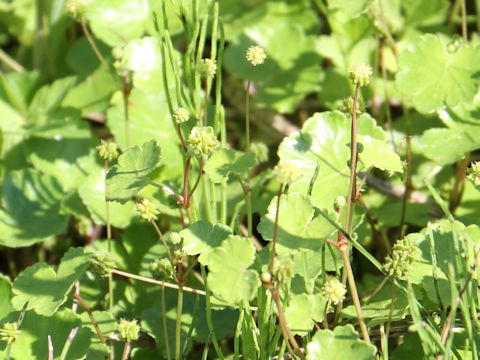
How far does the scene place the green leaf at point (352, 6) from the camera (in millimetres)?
1506

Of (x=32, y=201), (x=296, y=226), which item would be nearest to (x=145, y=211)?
(x=296, y=226)

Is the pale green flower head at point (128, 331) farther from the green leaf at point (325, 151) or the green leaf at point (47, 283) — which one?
the green leaf at point (325, 151)

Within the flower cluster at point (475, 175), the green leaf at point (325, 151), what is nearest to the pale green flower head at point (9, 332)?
the green leaf at point (325, 151)

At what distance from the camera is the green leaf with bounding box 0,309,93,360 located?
1.33 meters

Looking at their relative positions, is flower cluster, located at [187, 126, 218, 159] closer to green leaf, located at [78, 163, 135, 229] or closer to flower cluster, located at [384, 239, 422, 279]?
flower cluster, located at [384, 239, 422, 279]

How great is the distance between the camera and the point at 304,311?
1151 millimetres

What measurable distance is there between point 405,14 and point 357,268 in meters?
1.00

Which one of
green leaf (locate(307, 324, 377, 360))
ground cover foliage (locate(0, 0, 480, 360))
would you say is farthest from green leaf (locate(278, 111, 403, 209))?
green leaf (locate(307, 324, 377, 360))

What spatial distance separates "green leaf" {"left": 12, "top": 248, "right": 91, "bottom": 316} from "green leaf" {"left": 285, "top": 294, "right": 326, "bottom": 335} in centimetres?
42

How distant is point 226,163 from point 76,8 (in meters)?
0.70

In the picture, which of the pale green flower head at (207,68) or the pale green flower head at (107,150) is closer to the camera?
the pale green flower head at (207,68)

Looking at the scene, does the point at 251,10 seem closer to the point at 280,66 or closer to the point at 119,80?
the point at 280,66

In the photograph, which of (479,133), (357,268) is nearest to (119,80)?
(357,268)

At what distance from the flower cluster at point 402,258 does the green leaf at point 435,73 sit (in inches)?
18.2
